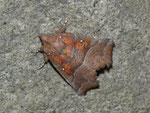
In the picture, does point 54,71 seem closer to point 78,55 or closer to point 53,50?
point 53,50

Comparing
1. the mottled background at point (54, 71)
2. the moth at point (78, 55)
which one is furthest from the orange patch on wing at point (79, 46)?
the mottled background at point (54, 71)

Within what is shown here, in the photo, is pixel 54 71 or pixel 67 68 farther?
pixel 54 71

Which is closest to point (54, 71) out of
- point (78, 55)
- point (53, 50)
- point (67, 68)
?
point (67, 68)

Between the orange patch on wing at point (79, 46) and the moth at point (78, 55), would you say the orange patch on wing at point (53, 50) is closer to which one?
the moth at point (78, 55)

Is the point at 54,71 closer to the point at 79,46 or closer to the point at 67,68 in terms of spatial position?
the point at 67,68

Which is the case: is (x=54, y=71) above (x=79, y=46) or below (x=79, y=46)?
below

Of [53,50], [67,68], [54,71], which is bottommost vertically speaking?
[54,71]

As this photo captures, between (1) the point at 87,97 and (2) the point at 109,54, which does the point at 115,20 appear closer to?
(2) the point at 109,54

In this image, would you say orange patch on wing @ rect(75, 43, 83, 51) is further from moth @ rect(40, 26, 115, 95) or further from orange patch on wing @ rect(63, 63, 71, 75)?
orange patch on wing @ rect(63, 63, 71, 75)
